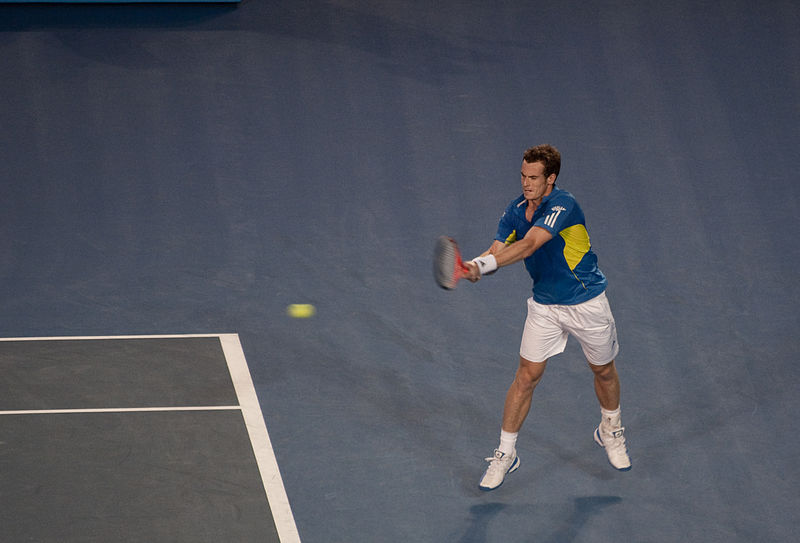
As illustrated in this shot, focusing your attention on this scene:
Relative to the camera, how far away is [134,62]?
10609 mm

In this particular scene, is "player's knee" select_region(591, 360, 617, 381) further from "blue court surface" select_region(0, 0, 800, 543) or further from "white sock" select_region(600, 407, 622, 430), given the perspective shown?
"blue court surface" select_region(0, 0, 800, 543)

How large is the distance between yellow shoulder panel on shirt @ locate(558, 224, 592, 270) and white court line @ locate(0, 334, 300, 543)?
1.97 meters

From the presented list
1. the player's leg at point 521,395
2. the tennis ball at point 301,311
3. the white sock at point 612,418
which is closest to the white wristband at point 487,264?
the player's leg at point 521,395

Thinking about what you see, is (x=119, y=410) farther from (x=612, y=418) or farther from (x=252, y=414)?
(x=612, y=418)

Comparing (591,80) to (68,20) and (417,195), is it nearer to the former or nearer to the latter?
(417,195)

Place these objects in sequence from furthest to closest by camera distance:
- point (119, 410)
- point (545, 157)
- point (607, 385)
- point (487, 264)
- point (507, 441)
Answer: point (119, 410) → point (607, 385) → point (507, 441) → point (545, 157) → point (487, 264)

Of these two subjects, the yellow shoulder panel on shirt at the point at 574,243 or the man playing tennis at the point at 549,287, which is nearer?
the man playing tennis at the point at 549,287

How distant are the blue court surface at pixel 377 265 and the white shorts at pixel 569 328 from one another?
0.75 meters

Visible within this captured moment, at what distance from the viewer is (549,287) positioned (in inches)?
241

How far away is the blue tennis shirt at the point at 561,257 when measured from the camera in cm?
598

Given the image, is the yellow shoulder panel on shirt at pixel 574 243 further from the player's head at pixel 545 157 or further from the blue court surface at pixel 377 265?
the blue court surface at pixel 377 265

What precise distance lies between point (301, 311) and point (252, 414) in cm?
133

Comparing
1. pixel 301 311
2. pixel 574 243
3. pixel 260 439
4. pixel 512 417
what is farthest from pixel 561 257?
pixel 301 311

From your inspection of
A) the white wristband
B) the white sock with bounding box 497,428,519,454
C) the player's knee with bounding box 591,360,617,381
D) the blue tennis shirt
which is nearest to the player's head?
the blue tennis shirt
